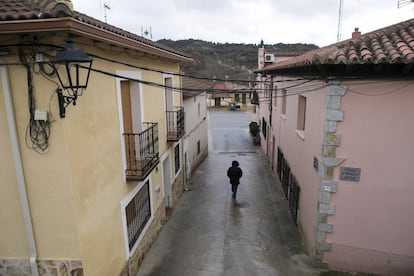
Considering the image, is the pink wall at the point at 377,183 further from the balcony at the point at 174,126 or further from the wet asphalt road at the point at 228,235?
the balcony at the point at 174,126

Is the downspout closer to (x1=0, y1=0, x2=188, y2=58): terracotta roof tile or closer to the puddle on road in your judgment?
(x1=0, y1=0, x2=188, y2=58): terracotta roof tile

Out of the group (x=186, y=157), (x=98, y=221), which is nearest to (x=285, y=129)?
(x=186, y=157)

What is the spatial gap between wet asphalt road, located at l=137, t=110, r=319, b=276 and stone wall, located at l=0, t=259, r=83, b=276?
2.86 metres

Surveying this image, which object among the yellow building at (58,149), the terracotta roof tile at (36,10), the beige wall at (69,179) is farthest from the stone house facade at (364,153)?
the terracotta roof tile at (36,10)

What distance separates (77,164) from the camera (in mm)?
4613

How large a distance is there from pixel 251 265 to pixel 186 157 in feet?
25.3

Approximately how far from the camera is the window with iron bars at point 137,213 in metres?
7.19

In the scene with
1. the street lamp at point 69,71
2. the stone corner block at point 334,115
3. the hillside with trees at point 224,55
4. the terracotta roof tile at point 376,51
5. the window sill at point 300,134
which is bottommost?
the window sill at point 300,134

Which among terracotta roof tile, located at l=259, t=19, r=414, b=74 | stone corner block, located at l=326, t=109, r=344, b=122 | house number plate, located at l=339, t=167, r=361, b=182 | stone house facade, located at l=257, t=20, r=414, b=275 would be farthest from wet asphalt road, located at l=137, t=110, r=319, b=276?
terracotta roof tile, located at l=259, t=19, r=414, b=74

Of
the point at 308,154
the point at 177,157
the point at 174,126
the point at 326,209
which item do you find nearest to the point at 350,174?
the point at 326,209

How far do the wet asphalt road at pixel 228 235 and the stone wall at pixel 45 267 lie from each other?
2859 millimetres

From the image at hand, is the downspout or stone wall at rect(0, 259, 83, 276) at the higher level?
the downspout

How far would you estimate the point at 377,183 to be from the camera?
21.6 ft

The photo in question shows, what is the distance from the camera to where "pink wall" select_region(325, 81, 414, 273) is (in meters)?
6.25
